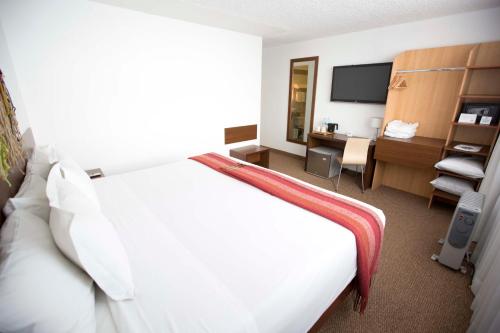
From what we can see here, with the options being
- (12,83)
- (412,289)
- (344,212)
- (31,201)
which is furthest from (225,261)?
(12,83)

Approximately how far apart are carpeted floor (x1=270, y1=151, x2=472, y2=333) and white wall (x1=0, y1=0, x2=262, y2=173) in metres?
2.67

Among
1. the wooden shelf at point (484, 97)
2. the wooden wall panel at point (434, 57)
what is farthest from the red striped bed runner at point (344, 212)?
the wooden wall panel at point (434, 57)

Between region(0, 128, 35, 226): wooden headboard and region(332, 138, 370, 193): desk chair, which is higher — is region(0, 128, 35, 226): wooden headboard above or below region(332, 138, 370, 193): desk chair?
above

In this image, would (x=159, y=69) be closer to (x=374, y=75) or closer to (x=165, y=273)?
(x=165, y=273)

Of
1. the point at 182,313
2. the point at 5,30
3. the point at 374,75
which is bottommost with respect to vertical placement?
the point at 182,313

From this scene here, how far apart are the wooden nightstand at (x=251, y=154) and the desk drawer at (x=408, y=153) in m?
1.72

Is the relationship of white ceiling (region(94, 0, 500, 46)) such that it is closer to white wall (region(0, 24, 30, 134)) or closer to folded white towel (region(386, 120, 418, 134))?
white wall (region(0, 24, 30, 134))

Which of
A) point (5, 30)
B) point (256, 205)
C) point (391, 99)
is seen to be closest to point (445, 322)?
point (256, 205)

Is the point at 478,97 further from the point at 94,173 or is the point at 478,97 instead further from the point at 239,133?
the point at 94,173

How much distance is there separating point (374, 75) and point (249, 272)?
11.9ft

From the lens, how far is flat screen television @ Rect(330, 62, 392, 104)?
3.38 m

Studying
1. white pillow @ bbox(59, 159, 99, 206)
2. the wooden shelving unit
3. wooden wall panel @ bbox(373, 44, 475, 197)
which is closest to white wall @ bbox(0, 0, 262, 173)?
white pillow @ bbox(59, 159, 99, 206)

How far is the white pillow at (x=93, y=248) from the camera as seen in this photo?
828 mm

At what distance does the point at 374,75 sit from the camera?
11.3 ft
